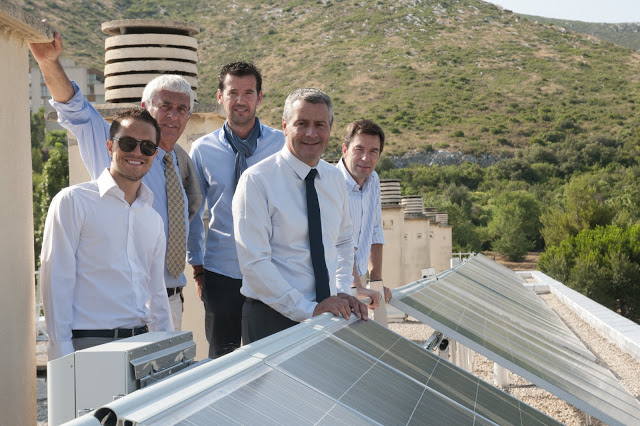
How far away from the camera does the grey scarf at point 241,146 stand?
4.43 metres

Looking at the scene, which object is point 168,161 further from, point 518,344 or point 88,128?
point 518,344

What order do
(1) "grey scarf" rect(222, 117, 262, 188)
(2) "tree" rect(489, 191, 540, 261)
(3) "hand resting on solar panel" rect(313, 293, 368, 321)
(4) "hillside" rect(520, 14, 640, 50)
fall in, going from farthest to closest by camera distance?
(4) "hillside" rect(520, 14, 640, 50)
(2) "tree" rect(489, 191, 540, 261)
(1) "grey scarf" rect(222, 117, 262, 188)
(3) "hand resting on solar panel" rect(313, 293, 368, 321)

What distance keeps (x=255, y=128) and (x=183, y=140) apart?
2587mm

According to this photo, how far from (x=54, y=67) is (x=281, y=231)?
1.25m

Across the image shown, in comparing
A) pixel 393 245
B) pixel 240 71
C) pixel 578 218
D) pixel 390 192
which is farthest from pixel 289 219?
pixel 578 218

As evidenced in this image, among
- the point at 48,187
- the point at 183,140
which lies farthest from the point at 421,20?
the point at 183,140

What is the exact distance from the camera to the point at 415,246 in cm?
2020

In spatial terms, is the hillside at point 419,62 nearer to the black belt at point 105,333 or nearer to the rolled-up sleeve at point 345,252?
the rolled-up sleeve at point 345,252

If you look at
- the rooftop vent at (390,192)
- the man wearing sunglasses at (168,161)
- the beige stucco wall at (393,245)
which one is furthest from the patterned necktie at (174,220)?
the rooftop vent at (390,192)

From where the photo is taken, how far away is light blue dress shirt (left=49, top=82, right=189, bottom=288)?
12.4ft

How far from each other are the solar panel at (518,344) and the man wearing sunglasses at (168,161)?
1.19 meters

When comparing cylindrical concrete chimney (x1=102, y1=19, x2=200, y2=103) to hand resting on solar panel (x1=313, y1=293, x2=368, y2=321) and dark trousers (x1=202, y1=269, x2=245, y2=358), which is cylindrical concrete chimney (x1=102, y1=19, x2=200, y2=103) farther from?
hand resting on solar panel (x1=313, y1=293, x2=368, y2=321)

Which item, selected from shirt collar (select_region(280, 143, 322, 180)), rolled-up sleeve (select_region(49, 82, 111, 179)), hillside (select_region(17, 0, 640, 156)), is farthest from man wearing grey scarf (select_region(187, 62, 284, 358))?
hillside (select_region(17, 0, 640, 156))

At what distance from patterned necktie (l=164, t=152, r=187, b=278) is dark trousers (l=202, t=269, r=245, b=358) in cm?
24
